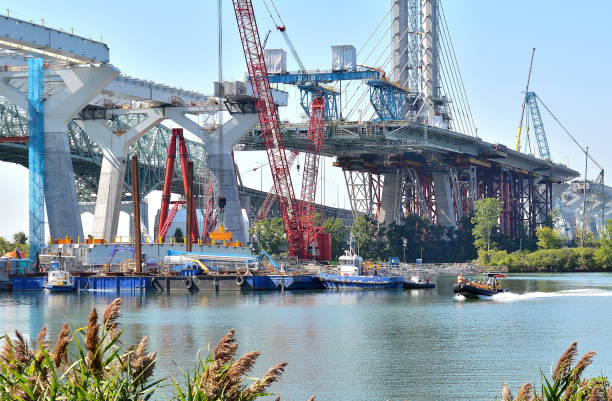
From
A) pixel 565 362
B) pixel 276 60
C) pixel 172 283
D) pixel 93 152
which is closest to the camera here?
pixel 565 362

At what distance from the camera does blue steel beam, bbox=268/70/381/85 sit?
144125mm

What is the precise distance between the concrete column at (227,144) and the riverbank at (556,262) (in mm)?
65999

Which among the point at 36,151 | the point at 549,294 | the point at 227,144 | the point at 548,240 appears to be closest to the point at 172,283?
the point at 36,151

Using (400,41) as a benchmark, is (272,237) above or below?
below

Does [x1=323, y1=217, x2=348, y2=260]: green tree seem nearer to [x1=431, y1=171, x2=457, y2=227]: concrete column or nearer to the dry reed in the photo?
[x1=431, y1=171, x2=457, y2=227]: concrete column

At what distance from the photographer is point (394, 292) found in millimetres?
102562

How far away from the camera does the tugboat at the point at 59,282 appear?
323 feet

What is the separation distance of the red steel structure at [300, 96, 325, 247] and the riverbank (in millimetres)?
46749

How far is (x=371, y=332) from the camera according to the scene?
59188 mm

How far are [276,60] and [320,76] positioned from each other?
277 inches

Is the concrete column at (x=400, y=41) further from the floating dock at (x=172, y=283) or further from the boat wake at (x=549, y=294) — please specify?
the boat wake at (x=549, y=294)

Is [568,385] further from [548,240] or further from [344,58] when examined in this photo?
[548,240]

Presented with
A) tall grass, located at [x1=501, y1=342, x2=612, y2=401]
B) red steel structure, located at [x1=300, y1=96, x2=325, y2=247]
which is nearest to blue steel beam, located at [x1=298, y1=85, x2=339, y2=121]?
red steel structure, located at [x1=300, y1=96, x2=325, y2=247]

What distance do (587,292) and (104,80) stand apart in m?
54.3
